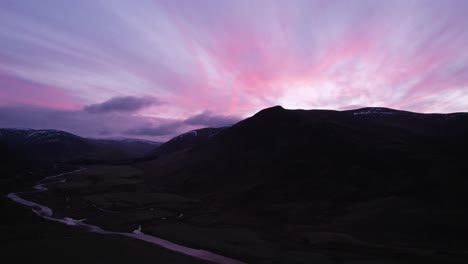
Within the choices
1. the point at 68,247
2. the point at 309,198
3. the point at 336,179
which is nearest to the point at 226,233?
the point at 68,247

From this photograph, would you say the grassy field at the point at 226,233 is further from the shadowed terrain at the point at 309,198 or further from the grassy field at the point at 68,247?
the grassy field at the point at 68,247

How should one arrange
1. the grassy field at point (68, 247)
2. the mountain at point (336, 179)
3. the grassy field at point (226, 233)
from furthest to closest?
the mountain at point (336, 179), the grassy field at point (226, 233), the grassy field at point (68, 247)

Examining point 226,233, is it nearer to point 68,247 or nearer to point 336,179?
point 68,247

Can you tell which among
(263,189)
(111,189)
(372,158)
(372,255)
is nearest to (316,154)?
(372,158)

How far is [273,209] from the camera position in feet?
224

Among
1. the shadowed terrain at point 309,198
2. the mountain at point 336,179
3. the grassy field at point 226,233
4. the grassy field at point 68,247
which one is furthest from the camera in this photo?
the mountain at point 336,179

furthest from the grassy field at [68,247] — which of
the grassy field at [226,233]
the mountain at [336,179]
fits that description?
the mountain at [336,179]

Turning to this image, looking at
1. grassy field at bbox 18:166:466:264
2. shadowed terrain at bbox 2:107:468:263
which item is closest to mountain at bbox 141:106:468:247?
shadowed terrain at bbox 2:107:468:263

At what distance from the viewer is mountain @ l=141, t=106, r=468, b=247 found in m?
52.9

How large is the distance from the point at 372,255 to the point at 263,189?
148ft

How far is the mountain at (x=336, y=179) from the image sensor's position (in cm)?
5292

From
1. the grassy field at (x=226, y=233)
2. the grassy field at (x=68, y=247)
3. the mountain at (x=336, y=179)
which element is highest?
the mountain at (x=336, y=179)

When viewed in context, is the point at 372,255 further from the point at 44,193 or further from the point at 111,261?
the point at 44,193

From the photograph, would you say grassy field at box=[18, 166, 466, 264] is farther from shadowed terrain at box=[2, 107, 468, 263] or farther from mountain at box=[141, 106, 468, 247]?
mountain at box=[141, 106, 468, 247]
